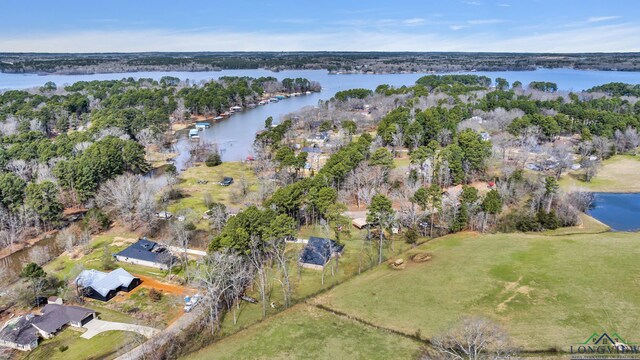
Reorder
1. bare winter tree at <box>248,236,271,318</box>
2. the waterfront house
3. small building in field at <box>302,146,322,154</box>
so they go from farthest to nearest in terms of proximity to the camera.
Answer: the waterfront house, small building in field at <box>302,146,322,154</box>, bare winter tree at <box>248,236,271,318</box>

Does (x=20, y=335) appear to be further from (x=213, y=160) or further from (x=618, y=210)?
(x=618, y=210)

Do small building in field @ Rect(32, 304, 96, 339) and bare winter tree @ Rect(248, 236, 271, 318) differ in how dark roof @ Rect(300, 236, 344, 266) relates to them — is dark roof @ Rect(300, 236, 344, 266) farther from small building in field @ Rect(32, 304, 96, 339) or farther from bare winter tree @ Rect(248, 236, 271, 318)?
small building in field @ Rect(32, 304, 96, 339)

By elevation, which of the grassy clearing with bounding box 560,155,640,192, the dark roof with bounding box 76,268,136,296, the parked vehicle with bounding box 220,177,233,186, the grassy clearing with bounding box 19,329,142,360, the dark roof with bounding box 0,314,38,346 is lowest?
the grassy clearing with bounding box 19,329,142,360

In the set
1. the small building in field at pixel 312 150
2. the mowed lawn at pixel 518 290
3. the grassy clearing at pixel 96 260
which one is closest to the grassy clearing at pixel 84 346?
the grassy clearing at pixel 96 260

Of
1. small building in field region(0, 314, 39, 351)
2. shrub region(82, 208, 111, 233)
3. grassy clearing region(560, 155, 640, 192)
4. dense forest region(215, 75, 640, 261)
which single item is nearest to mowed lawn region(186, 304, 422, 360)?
dense forest region(215, 75, 640, 261)

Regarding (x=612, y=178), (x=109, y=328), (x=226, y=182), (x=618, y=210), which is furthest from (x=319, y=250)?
(x=612, y=178)

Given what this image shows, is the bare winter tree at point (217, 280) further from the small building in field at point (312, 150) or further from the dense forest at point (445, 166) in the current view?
the small building in field at point (312, 150)
